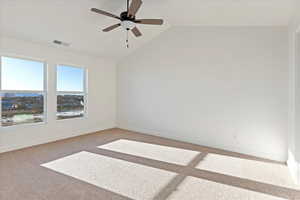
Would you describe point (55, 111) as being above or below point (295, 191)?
above

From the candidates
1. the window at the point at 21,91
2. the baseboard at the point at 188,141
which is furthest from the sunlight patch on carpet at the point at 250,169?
the window at the point at 21,91

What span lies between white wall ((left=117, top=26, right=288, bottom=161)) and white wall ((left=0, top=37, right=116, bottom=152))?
0.74 meters

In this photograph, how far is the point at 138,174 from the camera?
2719 millimetres

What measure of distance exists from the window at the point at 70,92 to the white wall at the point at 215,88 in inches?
57.9

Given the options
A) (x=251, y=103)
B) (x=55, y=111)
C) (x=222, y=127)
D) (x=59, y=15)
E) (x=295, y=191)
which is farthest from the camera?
(x=55, y=111)

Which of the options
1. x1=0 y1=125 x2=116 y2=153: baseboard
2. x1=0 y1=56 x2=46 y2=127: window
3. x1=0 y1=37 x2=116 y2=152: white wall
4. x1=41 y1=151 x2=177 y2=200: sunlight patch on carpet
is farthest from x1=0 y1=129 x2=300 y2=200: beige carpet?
x1=0 y1=56 x2=46 y2=127: window

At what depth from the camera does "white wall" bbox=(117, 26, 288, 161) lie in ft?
11.5

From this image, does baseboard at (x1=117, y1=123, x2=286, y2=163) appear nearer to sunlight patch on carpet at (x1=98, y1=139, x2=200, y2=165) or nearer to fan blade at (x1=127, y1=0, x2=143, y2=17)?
sunlight patch on carpet at (x1=98, y1=139, x2=200, y2=165)

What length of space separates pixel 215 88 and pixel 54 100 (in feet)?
13.3

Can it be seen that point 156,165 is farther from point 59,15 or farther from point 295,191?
point 59,15

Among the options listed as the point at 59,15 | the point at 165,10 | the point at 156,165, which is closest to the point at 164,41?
the point at 165,10

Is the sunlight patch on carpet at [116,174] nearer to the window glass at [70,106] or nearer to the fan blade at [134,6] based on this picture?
the window glass at [70,106]

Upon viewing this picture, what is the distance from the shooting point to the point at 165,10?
3893mm

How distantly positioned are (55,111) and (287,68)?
5.33m
